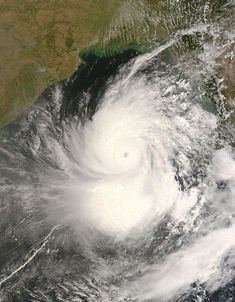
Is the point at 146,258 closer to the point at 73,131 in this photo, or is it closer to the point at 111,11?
the point at 73,131

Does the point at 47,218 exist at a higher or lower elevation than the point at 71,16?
lower

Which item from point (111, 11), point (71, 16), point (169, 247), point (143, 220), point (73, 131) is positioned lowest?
point (169, 247)

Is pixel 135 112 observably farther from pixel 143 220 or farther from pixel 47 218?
pixel 47 218

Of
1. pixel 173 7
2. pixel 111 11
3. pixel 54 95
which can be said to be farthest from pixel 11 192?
pixel 173 7

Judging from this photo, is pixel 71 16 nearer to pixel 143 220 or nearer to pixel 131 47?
pixel 131 47

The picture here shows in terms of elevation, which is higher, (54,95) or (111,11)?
(111,11)

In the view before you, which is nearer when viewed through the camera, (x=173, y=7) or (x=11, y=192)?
(x=11, y=192)

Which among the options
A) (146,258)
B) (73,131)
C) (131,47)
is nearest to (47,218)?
(73,131)

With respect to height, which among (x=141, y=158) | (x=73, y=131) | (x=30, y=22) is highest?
(x=30, y=22)
